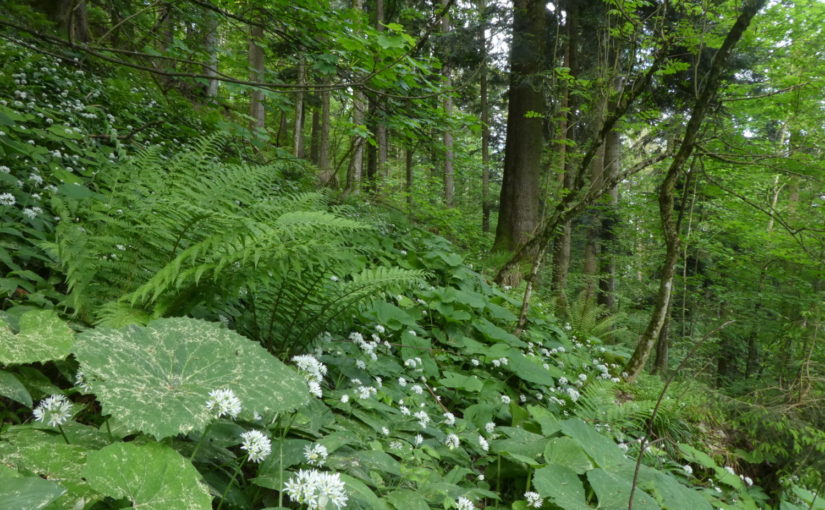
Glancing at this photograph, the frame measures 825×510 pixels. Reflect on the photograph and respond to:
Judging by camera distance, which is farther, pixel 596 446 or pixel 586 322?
pixel 586 322

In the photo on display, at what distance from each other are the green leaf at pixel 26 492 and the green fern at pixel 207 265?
785 millimetres

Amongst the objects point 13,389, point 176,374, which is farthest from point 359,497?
point 13,389

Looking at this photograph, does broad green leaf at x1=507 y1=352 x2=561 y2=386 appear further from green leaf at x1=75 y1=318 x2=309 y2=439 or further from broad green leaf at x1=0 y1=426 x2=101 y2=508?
broad green leaf at x1=0 y1=426 x2=101 y2=508

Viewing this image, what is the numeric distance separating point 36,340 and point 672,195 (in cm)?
468

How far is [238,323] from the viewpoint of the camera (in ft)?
6.91

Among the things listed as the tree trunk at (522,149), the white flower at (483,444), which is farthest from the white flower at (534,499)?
the tree trunk at (522,149)

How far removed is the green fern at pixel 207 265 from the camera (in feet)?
5.41

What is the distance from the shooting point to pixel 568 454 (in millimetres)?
1807

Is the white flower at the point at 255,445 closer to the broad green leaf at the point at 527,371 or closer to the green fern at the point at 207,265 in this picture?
the green fern at the point at 207,265

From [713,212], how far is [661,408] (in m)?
9.68

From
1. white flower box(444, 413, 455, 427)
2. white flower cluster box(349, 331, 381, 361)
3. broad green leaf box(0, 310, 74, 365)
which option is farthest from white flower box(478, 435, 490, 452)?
broad green leaf box(0, 310, 74, 365)

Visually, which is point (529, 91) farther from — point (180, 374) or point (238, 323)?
point (180, 374)

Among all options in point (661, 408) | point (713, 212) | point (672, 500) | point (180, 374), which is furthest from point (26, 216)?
point (713, 212)

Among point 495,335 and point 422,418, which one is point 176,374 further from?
point 495,335
